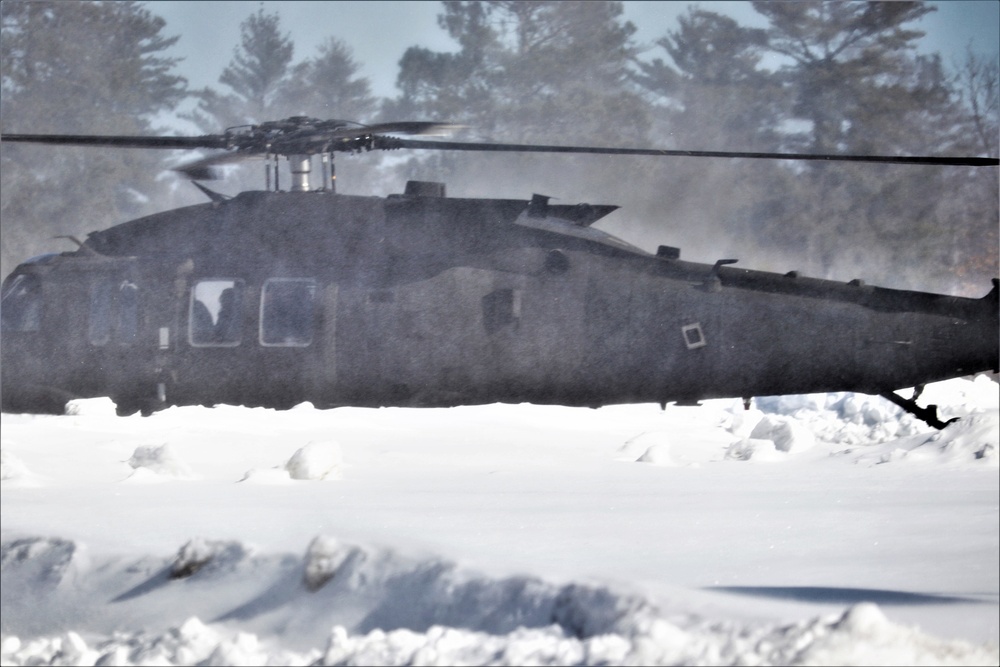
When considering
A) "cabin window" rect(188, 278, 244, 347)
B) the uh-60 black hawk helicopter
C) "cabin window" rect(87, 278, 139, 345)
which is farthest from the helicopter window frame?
"cabin window" rect(188, 278, 244, 347)

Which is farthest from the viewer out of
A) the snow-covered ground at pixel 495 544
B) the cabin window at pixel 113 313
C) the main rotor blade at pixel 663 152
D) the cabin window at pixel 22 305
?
the cabin window at pixel 22 305

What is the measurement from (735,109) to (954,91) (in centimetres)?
93

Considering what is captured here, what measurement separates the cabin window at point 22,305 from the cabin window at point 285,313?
4.03ft

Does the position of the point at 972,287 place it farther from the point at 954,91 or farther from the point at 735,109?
the point at 735,109

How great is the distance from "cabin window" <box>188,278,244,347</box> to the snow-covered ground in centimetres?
71

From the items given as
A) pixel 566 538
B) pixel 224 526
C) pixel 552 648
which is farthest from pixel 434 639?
pixel 224 526

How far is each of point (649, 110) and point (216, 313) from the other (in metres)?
2.17

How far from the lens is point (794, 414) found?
4.62m

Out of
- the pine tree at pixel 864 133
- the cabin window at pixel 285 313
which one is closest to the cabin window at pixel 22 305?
the cabin window at pixel 285 313

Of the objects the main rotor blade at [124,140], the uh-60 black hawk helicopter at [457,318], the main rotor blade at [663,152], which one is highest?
the main rotor blade at [124,140]

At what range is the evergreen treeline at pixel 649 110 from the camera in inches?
163

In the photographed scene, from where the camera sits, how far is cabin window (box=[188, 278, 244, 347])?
4566mm

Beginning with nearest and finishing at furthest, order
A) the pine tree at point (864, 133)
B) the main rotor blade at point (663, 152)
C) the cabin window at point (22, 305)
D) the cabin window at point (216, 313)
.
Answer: the main rotor blade at point (663, 152) → the pine tree at point (864, 133) → the cabin window at point (216, 313) → the cabin window at point (22, 305)

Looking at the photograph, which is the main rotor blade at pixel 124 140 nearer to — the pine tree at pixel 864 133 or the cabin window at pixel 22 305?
the cabin window at pixel 22 305
